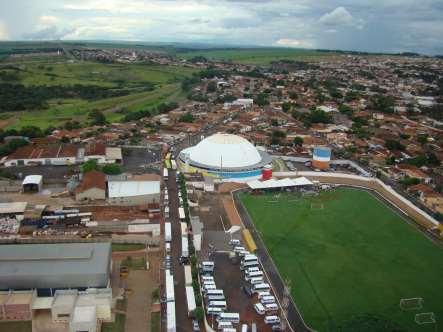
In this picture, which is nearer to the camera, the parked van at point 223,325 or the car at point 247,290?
the parked van at point 223,325

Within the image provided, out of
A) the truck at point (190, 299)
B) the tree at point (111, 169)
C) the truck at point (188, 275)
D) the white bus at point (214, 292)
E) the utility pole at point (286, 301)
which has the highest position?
the tree at point (111, 169)

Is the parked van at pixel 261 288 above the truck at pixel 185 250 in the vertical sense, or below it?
below

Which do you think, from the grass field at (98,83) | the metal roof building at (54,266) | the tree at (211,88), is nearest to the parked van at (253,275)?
the metal roof building at (54,266)

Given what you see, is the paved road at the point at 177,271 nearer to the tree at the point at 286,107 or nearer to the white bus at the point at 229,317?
the white bus at the point at 229,317

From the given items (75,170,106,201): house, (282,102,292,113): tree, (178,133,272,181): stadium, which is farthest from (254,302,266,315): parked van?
(282,102,292,113): tree

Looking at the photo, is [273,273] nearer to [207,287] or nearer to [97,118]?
[207,287]

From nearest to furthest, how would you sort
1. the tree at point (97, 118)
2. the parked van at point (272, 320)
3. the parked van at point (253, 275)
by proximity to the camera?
the parked van at point (272, 320) → the parked van at point (253, 275) → the tree at point (97, 118)

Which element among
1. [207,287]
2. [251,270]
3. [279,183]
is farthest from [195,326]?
[279,183]
